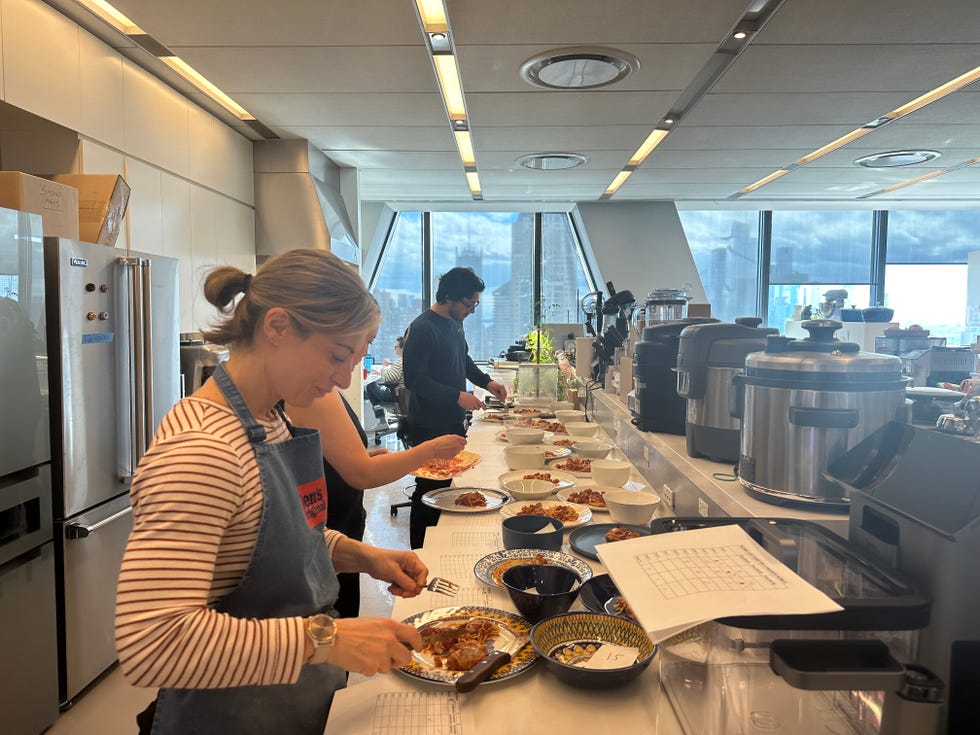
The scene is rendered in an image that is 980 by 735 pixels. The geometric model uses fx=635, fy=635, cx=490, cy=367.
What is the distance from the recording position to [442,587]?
4.46 feet

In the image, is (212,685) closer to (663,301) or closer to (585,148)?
(663,301)

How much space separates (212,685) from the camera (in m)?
0.85

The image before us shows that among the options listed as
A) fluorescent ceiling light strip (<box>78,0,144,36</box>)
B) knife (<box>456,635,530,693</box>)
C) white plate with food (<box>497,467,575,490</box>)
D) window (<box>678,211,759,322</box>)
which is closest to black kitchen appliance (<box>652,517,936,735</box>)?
knife (<box>456,635,530,693</box>)

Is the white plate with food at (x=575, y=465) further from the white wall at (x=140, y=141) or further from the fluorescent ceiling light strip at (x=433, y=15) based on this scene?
the fluorescent ceiling light strip at (x=433, y=15)

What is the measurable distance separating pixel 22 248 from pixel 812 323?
2.42 metres

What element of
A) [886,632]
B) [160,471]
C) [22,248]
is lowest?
[886,632]

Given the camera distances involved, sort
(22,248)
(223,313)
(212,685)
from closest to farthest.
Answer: (212,685) < (223,313) < (22,248)

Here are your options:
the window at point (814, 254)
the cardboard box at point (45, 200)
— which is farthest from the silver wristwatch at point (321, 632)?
the window at point (814, 254)

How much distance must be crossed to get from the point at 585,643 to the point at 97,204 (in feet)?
9.15

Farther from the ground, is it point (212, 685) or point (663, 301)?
point (663, 301)

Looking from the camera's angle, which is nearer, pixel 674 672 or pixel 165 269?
pixel 674 672

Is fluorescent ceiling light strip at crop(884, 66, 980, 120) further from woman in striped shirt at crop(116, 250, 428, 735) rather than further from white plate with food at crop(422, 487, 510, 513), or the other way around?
woman in striped shirt at crop(116, 250, 428, 735)

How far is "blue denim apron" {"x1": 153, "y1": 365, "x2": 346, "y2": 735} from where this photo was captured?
1.00m

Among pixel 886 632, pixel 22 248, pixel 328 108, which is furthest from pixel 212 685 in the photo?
pixel 328 108
